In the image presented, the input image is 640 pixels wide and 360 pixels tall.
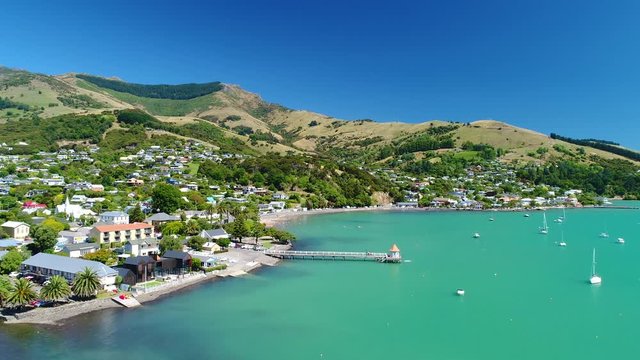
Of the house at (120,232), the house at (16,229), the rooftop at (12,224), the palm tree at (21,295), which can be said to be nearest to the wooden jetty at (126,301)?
the palm tree at (21,295)

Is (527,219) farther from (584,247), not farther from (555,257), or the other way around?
(555,257)

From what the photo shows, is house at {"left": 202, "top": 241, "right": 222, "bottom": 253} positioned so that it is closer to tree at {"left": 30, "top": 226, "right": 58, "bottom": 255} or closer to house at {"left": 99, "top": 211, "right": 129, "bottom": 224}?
tree at {"left": 30, "top": 226, "right": 58, "bottom": 255}

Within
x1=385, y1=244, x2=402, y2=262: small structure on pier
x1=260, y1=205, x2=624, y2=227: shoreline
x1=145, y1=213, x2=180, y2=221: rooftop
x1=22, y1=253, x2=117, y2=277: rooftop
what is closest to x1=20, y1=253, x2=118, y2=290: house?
x1=22, y1=253, x2=117, y2=277: rooftop

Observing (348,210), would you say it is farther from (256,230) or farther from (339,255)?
(339,255)

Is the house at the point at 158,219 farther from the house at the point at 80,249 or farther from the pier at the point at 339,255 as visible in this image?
the pier at the point at 339,255

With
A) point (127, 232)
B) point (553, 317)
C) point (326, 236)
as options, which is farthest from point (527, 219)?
point (127, 232)

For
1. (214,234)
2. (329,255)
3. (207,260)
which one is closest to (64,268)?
(207,260)
